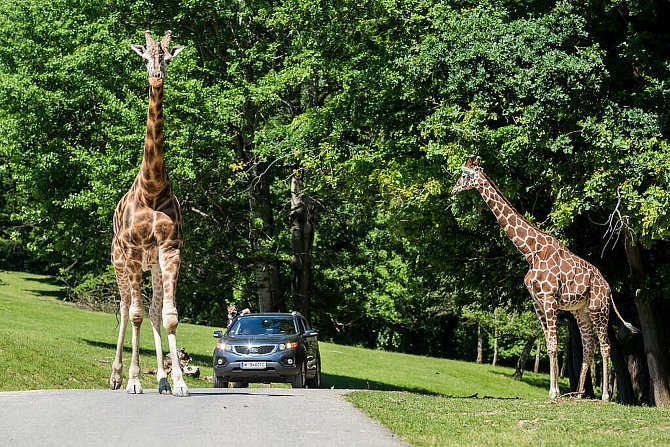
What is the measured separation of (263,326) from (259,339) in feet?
2.84

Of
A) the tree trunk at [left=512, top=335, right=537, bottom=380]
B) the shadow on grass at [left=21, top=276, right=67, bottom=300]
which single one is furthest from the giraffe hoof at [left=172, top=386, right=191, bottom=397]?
the shadow on grass at [left=21, top=276, right=67, bottom=300]

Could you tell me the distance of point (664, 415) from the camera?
579 inches

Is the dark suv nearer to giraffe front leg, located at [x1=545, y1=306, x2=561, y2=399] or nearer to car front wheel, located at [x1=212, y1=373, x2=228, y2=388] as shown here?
car front wheel, located at [x1=212, y1=373, x2=228, y2=388]

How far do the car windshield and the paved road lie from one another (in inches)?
264

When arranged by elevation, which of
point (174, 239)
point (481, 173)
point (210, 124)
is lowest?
point (174, 239)

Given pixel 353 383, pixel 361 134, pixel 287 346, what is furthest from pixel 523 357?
pixel 287 346

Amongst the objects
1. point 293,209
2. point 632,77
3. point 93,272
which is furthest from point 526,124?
point 93,272

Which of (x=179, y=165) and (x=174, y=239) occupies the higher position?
(x=179, y=165)

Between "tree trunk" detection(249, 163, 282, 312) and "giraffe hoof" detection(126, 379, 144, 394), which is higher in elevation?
"tree trunk" detection(249, 163, 282, 312)

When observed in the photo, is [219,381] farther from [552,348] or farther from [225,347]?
[552,348]

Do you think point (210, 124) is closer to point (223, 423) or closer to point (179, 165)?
point (179, 165)

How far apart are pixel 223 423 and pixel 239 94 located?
69.3 ft

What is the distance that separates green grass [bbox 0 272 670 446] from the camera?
452 inches

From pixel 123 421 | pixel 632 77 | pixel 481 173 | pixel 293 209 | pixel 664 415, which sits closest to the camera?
pixel 123 421
